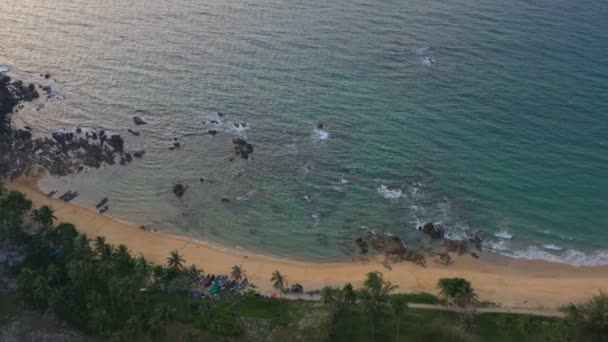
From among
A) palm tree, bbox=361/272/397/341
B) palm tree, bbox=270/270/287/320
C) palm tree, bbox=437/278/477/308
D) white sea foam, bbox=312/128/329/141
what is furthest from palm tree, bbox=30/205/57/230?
palm tree, bbox=437/278/477/308

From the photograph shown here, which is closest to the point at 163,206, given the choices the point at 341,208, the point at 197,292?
the point at 197,292

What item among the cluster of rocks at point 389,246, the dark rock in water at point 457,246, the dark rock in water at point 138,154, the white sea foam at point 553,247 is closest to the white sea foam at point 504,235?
the white sea foam at point 553,247

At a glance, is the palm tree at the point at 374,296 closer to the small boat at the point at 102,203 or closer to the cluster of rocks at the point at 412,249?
the cluster of rocks at the point at 412,249

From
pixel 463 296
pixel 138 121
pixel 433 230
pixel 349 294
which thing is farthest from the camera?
pixel 138 121

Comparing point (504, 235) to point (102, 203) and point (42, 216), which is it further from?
point (42, 216)

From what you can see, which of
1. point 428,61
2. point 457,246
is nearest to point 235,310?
point 457,246
